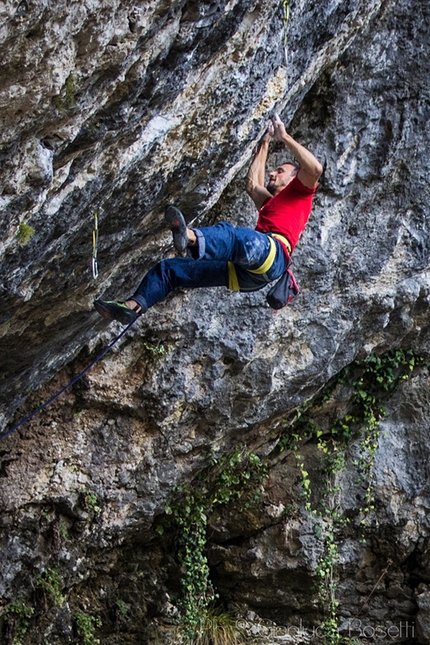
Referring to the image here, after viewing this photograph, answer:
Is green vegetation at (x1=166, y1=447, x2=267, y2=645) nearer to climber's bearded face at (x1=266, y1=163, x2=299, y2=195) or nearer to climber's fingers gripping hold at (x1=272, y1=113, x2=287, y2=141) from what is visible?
climber's bearded face at (x1=266, y1=163, x2=299, y2=195)

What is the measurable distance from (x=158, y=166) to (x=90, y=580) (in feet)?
14.5

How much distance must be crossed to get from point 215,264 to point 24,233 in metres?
1.45

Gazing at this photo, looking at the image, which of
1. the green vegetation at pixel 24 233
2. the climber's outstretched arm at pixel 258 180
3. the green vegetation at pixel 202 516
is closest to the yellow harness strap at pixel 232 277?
the climber's outstretched arm at pixel 258 180

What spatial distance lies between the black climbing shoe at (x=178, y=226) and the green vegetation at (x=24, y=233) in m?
0.74

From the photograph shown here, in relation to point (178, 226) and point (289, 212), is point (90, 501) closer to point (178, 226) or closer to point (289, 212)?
point (289, 212)

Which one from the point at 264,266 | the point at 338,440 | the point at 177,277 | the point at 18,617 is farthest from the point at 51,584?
the point at 264,266

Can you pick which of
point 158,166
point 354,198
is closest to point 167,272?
point 158,166

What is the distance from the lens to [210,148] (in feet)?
15.1

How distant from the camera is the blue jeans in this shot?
14.3ft

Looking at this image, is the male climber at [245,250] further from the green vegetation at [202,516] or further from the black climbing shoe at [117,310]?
the green vegetation at [202,516]

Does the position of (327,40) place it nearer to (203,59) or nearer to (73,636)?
(203,59)

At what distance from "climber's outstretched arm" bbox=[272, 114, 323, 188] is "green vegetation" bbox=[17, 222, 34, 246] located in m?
1.66

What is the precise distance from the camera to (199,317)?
6.36 m

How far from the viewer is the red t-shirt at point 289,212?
488cm
